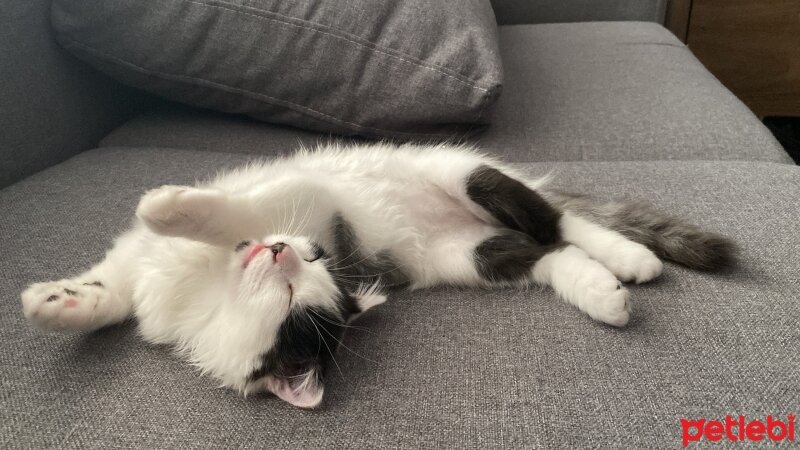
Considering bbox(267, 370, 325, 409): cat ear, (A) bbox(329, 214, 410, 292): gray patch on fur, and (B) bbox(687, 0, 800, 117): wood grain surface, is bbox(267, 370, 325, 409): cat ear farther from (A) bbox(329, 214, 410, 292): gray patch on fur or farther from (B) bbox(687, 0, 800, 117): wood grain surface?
(B) bbox(687, 0, 800, 117): wood grain surface

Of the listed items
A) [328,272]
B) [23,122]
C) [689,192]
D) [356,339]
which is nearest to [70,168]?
[23,122]

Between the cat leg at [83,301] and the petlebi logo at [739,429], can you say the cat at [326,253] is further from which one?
the petlebi logo at [739,429]

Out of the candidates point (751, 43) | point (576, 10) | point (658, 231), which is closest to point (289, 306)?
Result: point (658, 231)

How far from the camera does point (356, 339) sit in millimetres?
883

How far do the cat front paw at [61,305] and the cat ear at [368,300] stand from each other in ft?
1.48

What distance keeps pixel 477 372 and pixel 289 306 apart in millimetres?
341

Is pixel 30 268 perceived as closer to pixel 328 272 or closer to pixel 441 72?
pixel 328 272

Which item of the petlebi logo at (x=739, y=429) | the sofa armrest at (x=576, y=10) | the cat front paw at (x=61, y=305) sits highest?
the sofa armrest at (x=576, y=10)

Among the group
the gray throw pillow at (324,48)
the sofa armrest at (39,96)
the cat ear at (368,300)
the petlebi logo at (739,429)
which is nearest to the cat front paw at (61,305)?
the cat ear at (368,300)

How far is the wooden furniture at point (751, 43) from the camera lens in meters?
2.63

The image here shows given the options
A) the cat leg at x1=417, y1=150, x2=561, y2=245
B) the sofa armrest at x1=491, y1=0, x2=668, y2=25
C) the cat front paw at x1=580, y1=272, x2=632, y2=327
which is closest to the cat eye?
the cat leg at x1=417, y1=150, x2=561, y2=245

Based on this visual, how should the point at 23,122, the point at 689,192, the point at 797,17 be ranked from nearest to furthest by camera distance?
the point at 689,192 → the point at 23,122 → the point at 797,17

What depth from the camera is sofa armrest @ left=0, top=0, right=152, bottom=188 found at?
129 centimetres

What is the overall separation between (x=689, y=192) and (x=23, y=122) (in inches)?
66.2
